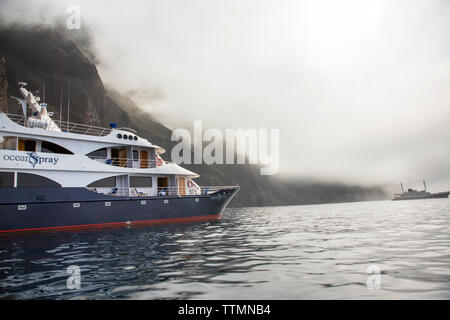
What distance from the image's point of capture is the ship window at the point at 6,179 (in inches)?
685

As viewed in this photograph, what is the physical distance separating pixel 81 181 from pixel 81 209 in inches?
88.7

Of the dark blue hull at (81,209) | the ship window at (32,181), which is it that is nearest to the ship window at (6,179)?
the ship window at (32,181)

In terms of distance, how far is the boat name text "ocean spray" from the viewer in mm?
17828

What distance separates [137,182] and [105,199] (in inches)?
152

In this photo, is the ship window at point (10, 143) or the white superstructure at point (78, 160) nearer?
the white superstructure at point (78, 160)

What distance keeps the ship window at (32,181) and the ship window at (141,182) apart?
6.06 m

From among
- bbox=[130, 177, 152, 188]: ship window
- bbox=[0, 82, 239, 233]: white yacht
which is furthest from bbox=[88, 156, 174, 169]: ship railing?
bbox=[130, 177, 152, 188]: ship window

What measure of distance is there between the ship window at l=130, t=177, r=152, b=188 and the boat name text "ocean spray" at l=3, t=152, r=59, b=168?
604 cm

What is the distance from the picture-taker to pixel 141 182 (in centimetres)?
2423

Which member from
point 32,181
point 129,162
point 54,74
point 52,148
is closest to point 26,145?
point 52,148

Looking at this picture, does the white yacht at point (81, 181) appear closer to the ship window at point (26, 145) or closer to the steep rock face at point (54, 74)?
the ship window at point (26, 145)
